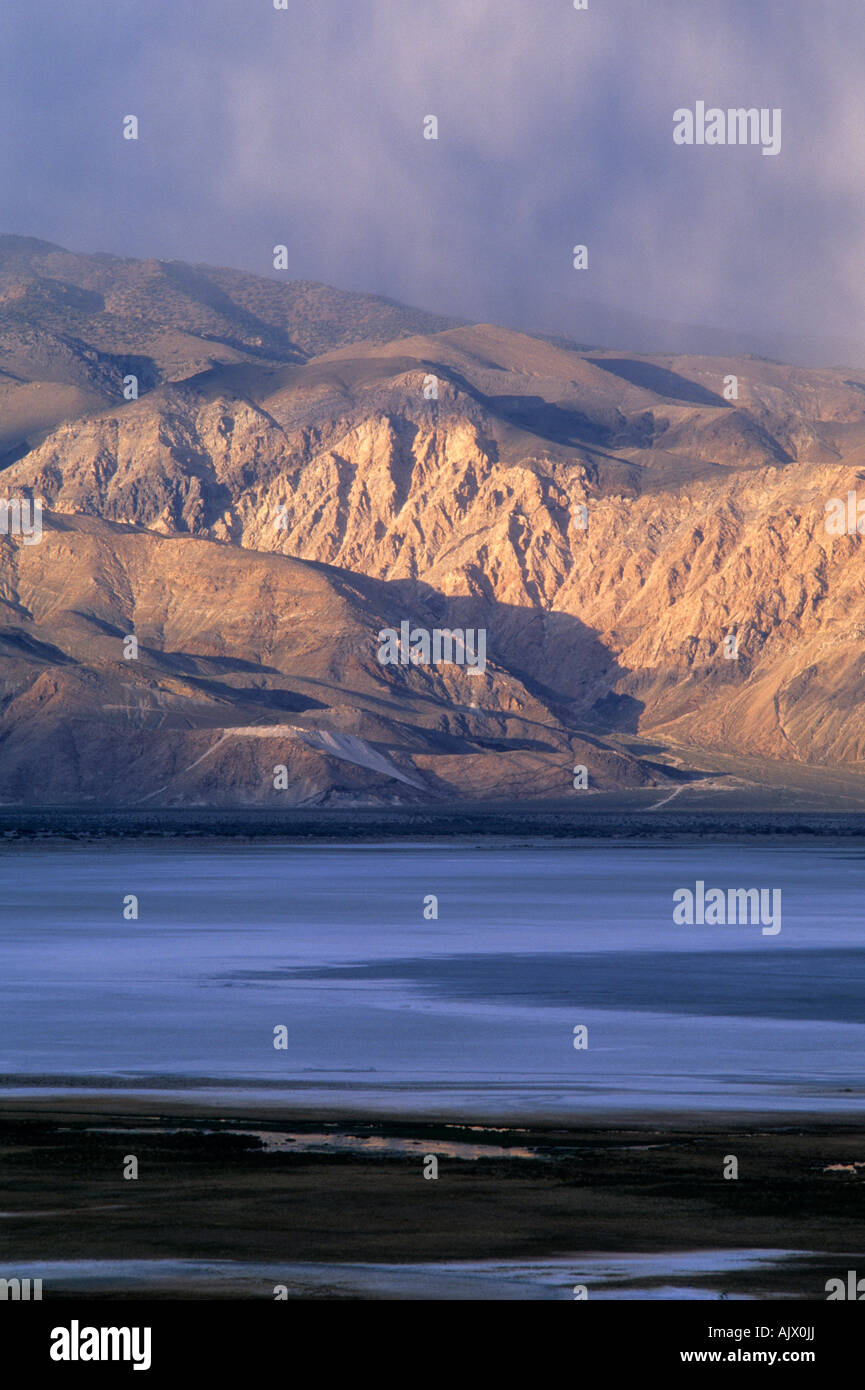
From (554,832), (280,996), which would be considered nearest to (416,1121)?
(280,996)

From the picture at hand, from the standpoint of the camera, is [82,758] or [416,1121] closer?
[416,1121]

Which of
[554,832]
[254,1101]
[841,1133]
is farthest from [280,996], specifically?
[554,832]

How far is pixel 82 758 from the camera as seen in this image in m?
179

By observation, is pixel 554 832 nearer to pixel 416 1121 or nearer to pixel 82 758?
pixel 82 758

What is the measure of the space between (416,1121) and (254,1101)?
2.59 m

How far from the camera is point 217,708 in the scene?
18875 centimetres

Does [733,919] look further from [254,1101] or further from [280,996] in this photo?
[254,1101]

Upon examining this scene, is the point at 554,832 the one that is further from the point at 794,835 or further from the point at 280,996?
the point at 280,996
